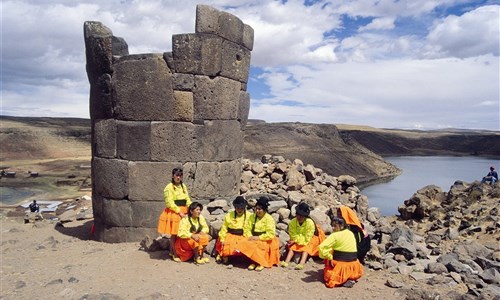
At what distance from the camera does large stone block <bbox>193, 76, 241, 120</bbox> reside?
7.25 metres

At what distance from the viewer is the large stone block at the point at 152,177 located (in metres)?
7.17

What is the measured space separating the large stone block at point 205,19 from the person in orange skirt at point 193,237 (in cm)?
312

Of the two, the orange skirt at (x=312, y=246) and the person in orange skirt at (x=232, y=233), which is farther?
the orange skirt at (x=312, y=246)

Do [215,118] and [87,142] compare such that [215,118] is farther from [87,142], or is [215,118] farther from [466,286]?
[87,142]

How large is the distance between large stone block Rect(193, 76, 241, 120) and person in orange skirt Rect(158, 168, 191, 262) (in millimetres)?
1408

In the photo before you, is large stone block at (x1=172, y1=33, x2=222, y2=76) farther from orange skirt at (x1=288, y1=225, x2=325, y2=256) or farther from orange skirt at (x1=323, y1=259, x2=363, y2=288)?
orange skirt at (x1=323, y1=259, x2=363, y2=288)

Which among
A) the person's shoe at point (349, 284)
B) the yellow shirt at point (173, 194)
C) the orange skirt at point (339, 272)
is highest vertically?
the yellow shirt at point (173, 194)

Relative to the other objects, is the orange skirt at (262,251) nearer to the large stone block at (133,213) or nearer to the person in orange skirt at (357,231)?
the person in orange skirt at (357,231)

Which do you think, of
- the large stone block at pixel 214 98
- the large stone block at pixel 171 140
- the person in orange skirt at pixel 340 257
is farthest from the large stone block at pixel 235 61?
the person in orange skirt at pixel 340 257

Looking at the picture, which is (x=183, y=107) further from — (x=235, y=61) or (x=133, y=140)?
(x=235, y=61)

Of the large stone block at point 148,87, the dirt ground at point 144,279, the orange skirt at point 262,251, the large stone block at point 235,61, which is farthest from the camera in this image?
the large stone block at point 235,61

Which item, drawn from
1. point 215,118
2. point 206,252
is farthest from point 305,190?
point 206,252

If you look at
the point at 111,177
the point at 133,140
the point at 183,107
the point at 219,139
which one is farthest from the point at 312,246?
the point at 111,177

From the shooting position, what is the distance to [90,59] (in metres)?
7.63
